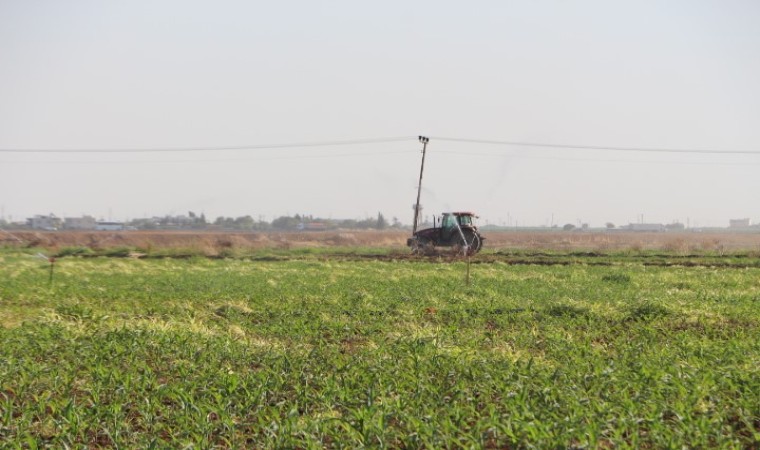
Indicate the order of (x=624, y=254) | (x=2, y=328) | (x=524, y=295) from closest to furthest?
(x=2, y=328) < (x=524, y=295) < (x=624, y=254)

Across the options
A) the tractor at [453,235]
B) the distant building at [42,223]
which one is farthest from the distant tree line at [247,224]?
the tractor at [453,235]

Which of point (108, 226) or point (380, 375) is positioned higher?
point (380, 375)

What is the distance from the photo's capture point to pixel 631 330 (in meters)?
11.9

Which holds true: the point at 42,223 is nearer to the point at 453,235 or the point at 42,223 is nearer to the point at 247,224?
the point at 247,224

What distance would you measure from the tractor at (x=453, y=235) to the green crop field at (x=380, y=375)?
85.3 feet

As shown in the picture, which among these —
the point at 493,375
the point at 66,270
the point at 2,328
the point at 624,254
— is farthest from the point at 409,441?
the point at 624,254

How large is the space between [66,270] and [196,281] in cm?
785

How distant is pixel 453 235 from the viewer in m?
41.7

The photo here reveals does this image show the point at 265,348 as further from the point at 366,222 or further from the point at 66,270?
the point at 366,222

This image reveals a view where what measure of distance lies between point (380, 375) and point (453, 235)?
34.4 m

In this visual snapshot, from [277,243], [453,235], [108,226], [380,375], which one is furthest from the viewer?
[108,226]

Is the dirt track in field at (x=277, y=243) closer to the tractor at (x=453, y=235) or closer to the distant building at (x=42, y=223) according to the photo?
the tractor at (x=453, y=235)

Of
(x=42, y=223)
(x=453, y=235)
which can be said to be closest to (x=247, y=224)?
(x=42, y=223)

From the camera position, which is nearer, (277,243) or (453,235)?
(453,235)
